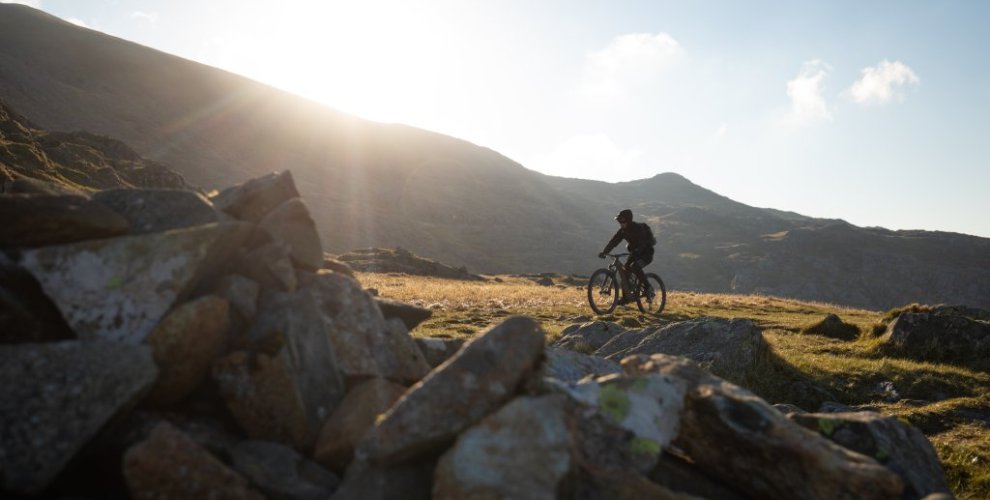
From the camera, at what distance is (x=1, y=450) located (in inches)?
168

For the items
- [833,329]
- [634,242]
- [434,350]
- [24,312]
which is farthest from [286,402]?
[833,329]

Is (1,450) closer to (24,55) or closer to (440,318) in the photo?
(440,318)

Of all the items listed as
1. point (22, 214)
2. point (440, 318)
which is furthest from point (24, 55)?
point (22, 214)

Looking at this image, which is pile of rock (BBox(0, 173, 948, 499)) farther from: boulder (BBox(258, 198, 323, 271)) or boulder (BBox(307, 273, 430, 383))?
boulder (BBox(258, 198, 323, 271))

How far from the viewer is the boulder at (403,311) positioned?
26.6ft

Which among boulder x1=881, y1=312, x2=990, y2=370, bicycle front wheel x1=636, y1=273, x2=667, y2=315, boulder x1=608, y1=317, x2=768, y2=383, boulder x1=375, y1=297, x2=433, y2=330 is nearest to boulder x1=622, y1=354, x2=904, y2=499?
boulder x1=375, y1=297, x2=433, y2=330

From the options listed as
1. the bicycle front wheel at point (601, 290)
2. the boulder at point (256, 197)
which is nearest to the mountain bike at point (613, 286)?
the bicycle front wheel at point (601, 290)

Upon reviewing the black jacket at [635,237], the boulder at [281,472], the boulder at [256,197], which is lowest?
the boulder at [281,472]

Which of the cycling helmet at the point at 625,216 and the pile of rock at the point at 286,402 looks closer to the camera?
the pile of rock at the point at 286,402

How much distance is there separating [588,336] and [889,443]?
11.2 metres

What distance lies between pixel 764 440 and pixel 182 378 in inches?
220

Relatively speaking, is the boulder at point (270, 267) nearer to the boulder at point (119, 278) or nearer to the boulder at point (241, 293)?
the boulder at point (241, 293)

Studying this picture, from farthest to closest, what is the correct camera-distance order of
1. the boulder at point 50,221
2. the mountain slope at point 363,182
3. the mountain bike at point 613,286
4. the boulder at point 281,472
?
the mountain slope at point 363,182 → the mountain bike at point 613,286 → the boulder at point 50,221 → the boulder at point 281,472

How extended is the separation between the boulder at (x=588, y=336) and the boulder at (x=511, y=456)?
1135 cm
